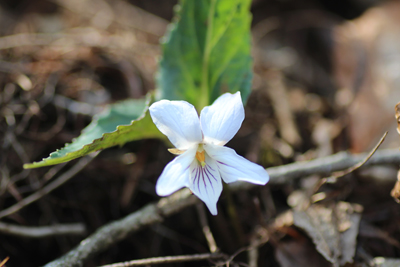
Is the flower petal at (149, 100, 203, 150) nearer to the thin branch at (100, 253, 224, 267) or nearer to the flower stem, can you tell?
the thin branch at (100, 253, 224, 267)

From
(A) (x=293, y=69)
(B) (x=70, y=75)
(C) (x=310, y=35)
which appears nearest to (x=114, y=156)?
(B) (x=70, y=75)

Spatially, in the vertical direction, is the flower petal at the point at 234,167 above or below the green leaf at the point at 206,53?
below

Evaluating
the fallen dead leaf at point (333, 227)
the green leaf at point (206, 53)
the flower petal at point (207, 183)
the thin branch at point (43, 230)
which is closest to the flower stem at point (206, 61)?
the green leaf at point (206, 53)

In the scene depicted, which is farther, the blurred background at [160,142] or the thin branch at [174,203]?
the blurred background at [160,142]

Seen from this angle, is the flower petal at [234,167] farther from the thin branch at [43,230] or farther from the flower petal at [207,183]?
the thin branch at [43,230]

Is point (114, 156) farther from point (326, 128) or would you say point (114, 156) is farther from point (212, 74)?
point (326, 128)

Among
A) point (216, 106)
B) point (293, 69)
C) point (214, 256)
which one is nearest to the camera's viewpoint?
point (216, 106)
